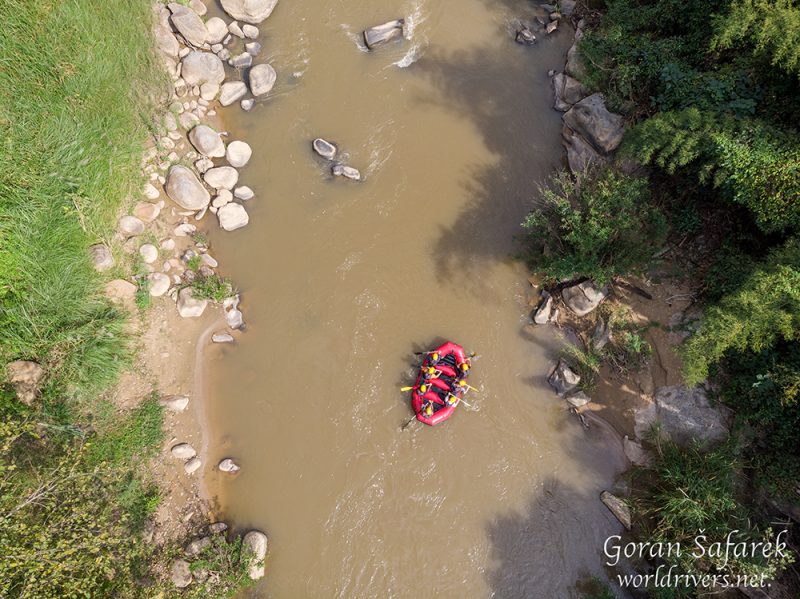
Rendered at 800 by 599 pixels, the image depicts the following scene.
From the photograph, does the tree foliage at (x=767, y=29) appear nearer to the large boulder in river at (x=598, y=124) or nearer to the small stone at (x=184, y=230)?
the large boulder in river at (x=598, y=124)

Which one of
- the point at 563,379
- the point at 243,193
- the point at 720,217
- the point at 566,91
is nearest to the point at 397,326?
the point at 563,379

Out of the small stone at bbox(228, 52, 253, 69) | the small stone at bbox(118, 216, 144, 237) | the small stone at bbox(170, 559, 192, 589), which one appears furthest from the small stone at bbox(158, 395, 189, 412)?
the small stone at bbox(228, 52, 253, 69)

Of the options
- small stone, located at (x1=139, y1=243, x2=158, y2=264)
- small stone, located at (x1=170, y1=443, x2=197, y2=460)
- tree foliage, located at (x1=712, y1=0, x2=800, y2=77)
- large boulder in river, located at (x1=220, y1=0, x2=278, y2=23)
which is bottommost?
small stone, located at (x1=170, y1=443, x2=197, y2=460)

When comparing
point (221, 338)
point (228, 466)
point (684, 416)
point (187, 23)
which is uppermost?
point (187, 23)

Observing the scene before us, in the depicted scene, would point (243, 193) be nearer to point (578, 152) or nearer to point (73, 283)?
point (73, 283)

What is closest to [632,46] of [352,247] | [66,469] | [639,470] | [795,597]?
[352,247]

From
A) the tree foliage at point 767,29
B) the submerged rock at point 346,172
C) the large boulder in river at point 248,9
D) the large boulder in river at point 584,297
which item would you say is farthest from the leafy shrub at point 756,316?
the large boulder in river at point 248,9

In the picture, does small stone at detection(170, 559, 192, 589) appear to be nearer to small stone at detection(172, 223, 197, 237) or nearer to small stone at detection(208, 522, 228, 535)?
small stone at detection(208, 522, 228, 535)

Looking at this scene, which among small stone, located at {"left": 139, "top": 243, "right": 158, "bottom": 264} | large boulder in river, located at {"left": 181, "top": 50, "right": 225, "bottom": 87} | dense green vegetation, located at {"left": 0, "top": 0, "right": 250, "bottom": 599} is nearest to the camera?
dense green vegetation, located at {"left": 0, "top": 0, "right": 250, "bottom": 599}

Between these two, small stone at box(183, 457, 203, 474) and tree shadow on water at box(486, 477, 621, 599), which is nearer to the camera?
tree shadow on water at box(486, 477, 621, 599)
